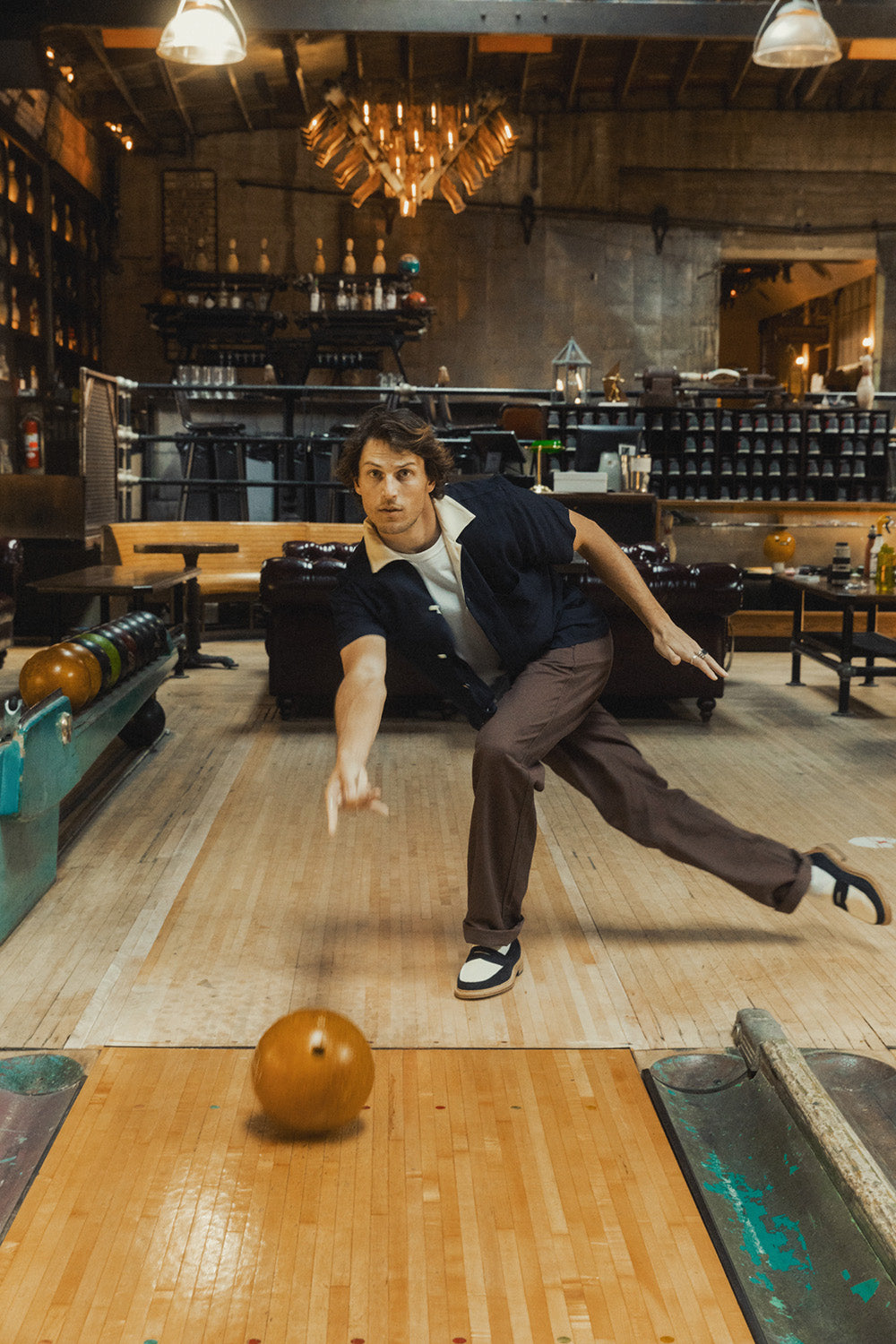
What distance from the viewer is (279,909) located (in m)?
3.27

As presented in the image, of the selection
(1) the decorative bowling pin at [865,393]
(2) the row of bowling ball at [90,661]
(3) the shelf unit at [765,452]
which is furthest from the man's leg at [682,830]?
(1) the decorative bowling pin at [865,393]

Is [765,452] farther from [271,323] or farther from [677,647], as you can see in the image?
[677,647]

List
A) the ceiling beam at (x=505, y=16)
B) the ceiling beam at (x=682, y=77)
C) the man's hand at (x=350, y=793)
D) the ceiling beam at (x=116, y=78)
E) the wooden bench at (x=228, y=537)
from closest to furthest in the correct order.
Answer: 1. the man's hand at (x=350, y=793)
2. the wooden bench at (x=228, y=537)
3. the ceiling beam at (x=505, y=16)
4. the ceiling beam at (x=116, y=78)
5. the ceiling beam at (x=682, y=77)

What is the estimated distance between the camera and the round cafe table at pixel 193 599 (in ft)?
Answer: 23.9

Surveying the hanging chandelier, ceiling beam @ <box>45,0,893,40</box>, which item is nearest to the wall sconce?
the hanging chandelier

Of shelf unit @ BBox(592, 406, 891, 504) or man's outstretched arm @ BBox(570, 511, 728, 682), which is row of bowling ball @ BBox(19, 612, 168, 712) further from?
shelf unit @ BBox(592, 406, 891, 504)

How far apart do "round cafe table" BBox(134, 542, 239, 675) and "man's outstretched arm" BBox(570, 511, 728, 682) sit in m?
4.64

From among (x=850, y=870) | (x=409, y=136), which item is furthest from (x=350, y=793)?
(x=409, y=136)

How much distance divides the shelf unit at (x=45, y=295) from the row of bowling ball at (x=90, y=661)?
5336mm

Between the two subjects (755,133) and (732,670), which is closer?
(732,670)

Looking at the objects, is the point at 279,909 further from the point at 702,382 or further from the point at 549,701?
the point at 702,382

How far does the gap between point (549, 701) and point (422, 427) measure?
0.66m

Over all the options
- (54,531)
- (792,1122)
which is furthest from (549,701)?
(54,531)

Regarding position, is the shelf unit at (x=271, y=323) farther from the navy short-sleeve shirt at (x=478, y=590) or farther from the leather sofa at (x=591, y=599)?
the navy short-sleeve shirt at (x=478, y=590)
